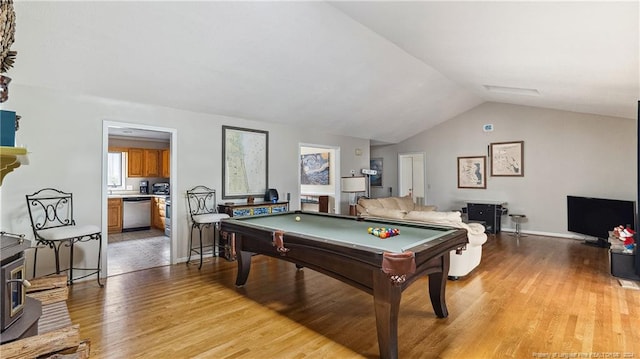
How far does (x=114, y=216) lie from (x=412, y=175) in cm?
769

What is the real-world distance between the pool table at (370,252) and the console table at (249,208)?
1102mm

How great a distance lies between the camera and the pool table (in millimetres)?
2127

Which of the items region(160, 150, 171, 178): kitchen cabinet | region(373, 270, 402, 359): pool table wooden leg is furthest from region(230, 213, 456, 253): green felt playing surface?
region(160, 150, 171, 178): kitchen cabinet

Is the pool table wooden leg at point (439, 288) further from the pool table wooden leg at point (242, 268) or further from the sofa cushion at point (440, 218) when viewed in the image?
the pool table wooden leg at point (242, 268)

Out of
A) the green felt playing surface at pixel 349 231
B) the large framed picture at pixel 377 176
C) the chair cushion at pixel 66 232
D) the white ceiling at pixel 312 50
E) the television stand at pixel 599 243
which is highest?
the white ceiling at pixel 312 50

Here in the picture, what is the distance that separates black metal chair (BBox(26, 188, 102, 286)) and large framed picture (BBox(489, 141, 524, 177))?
789cm

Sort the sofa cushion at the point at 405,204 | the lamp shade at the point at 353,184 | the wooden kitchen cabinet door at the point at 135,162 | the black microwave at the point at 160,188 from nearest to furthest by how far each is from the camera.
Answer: the lamp shade at the point at 353,184 → the sofa cushion at the point at 405,204 → the black microwave at the point at 160,188 → the wooden kitchen cabinet door at the point at 135,162

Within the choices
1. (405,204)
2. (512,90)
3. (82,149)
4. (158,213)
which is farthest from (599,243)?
(158,213)

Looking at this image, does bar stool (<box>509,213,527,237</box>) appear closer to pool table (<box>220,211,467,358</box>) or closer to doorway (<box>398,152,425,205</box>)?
doorway (<box>398,152,425,205</box>)

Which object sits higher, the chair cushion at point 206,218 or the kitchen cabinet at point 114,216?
the chair cushion at point 206,218

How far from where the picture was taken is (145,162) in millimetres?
7758

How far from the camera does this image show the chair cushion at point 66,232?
3.30 m

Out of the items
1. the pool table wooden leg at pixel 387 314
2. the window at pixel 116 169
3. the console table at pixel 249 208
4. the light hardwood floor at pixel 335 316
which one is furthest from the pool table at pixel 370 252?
the window at pixel 116 169

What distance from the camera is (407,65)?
4863 mm
